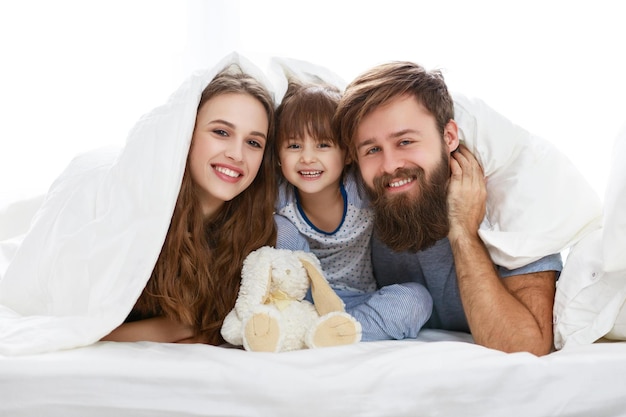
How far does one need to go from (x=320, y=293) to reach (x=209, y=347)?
34cm

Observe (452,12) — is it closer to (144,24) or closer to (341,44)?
(341,44)

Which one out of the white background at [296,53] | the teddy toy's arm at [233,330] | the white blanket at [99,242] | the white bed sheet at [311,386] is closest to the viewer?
the white bed sheet at [311,386]

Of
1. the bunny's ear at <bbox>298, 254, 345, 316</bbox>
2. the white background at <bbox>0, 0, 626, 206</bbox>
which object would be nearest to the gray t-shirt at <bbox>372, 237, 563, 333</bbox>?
the bunny's ear at <bbox>298, 254, 345, 316</bbox>

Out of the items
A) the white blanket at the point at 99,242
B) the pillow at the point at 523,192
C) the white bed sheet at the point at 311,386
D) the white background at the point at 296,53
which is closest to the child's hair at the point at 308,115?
the white blanket at the point at 99,242

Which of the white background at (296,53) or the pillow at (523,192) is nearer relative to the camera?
the pillow at (523,192)

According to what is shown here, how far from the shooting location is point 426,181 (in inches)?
68.4

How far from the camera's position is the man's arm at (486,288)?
1540 mm

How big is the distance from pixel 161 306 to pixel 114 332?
135mm

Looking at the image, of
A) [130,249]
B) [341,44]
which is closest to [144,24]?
[341,44]

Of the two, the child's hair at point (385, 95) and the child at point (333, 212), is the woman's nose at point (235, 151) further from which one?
the child's hair at point (385, 95)

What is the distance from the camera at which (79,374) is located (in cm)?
127

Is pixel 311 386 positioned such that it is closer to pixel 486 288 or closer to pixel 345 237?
pixel 486 288

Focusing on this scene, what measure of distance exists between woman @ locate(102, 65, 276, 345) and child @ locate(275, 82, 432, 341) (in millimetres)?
84

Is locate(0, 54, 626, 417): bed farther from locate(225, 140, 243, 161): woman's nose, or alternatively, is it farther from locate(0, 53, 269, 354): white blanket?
locate(225, 140, 243, 161): woman's nose
